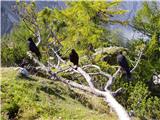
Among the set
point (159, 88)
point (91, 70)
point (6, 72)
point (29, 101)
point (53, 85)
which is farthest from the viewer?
point (159, 88)

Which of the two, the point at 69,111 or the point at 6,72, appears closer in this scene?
the point at 69,111

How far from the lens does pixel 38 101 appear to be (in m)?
11.8

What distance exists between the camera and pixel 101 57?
78.9 ft

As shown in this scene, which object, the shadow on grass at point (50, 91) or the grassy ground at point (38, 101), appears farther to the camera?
the shadow on grass at point (50, 91)

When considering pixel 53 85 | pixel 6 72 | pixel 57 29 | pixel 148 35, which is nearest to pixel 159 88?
pixel 148 35

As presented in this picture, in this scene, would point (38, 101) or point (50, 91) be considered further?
point (50, 91)

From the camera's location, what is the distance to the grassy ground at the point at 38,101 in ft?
35.6

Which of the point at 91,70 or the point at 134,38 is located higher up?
the point at 134,38

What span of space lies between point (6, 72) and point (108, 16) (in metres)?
18.7

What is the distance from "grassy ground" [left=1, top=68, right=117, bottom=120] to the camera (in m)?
10.8

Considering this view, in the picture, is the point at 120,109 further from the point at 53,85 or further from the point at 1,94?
the point at 53,85

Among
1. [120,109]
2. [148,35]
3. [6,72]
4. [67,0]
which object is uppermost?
[67,0]

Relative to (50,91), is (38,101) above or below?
below

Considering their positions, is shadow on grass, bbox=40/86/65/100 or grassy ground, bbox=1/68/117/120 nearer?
grassy ground, bbox=1/68/117/120
